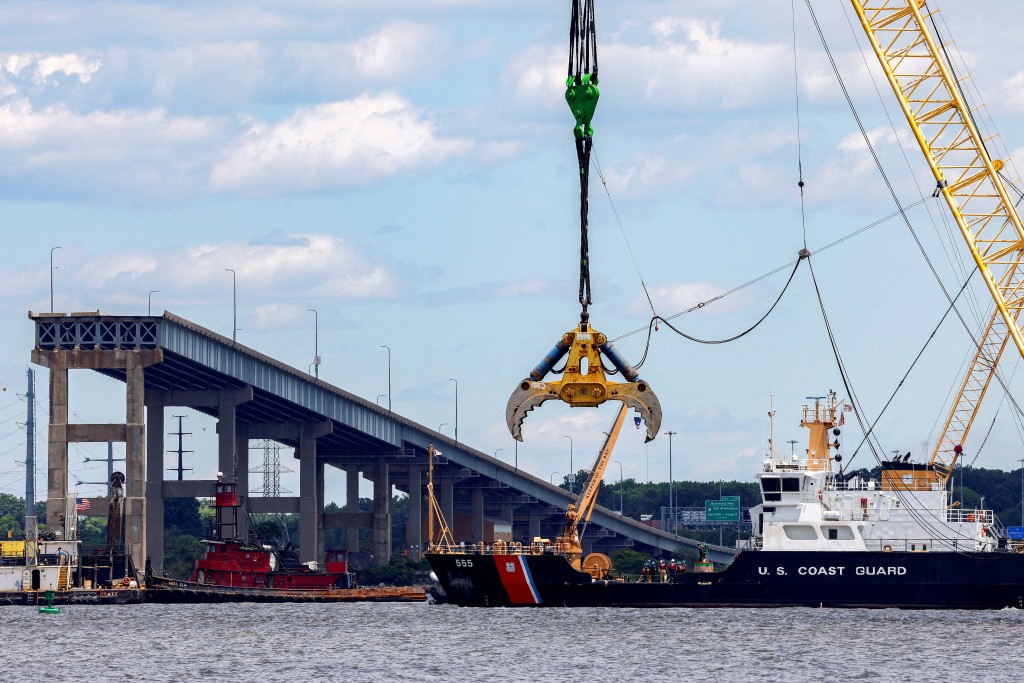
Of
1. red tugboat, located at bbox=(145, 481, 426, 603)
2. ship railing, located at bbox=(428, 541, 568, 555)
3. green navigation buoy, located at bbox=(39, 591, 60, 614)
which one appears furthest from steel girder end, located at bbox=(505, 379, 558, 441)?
red tugboat, located at bbox=(145, 481, 426, 603)

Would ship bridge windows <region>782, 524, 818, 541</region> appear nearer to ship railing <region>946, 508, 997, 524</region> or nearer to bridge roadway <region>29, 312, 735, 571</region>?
ship railing <region>946, 508, 997, 524</region>

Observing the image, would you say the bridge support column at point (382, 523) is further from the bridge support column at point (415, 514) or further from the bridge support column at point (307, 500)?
the bridge support column at point (307, 500)

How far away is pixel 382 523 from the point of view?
602ft

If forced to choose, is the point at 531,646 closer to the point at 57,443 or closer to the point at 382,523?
the point at 57,443

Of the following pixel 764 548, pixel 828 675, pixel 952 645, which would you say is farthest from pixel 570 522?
pixel 828 675

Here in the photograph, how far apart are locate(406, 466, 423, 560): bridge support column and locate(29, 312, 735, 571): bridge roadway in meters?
0.15

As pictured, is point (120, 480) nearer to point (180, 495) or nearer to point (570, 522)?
point (180, 495)

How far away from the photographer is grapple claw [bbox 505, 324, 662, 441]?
50312mm

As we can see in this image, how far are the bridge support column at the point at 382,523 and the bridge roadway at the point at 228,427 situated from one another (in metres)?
0.13

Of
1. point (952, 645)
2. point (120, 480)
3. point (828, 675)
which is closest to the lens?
point (828, 675)

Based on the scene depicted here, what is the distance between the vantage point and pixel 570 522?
4550 inches

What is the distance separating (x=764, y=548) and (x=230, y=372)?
54.8 meters

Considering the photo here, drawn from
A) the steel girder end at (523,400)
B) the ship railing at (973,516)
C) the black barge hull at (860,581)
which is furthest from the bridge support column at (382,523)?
the steel girder end at (523,400)

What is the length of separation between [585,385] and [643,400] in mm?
1479
